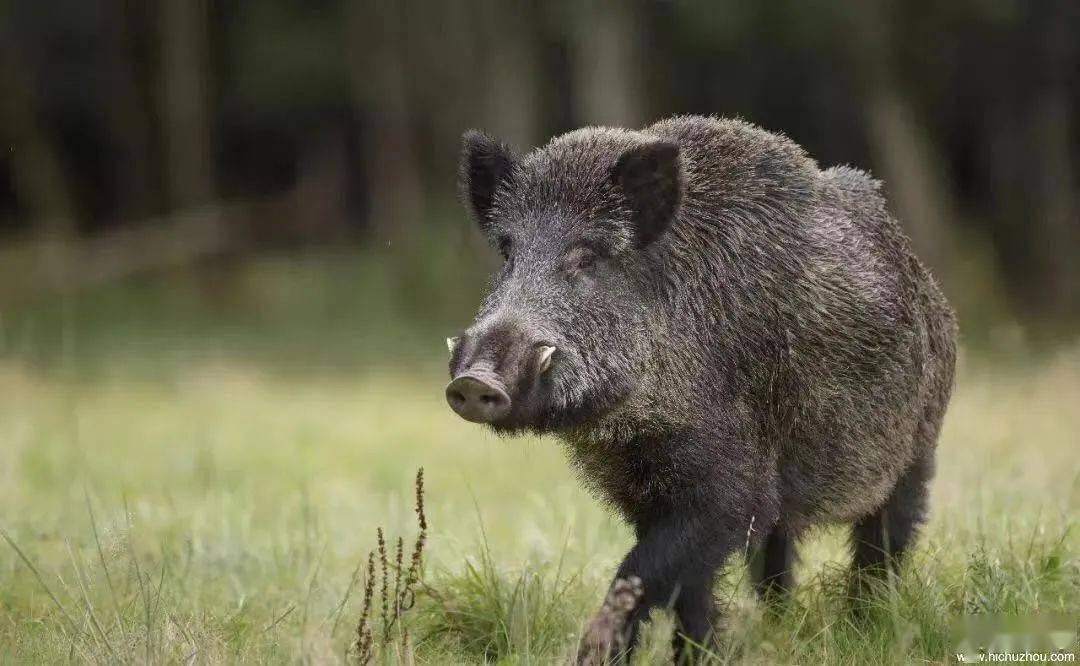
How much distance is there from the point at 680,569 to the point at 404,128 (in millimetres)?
17561

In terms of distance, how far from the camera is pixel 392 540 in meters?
5.45

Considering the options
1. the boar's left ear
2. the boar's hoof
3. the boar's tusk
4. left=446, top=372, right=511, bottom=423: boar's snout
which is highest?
the boar's left ear

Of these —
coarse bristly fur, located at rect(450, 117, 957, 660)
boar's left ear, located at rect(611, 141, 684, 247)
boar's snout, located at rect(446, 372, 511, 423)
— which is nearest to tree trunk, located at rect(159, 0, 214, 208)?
coarse bristly fur, located at rect(450, 117, 957, 660)

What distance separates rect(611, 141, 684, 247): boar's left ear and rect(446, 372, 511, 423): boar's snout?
34.2 inches

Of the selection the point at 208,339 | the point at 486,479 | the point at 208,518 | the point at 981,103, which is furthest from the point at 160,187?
the point at 208,518

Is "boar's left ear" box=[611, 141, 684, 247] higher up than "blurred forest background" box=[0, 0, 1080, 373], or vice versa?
"blurred forest background" box=[0, 0, 1080, 373]

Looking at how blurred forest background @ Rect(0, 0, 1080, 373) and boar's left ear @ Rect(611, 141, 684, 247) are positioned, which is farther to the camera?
blurred forest background @ Rect(0, 0, 1080, 373)

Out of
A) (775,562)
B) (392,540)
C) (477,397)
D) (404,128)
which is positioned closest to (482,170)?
(477,397)

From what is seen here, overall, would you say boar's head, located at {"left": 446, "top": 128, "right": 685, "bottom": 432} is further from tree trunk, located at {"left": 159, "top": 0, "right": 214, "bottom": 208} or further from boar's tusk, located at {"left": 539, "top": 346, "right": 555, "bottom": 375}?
tree trunk, located at {"left": 159, "top": 0, "right": 214, "bottom": 208}

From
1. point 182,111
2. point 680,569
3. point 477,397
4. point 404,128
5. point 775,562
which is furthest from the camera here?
point 404,128

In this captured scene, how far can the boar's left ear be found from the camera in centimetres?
405

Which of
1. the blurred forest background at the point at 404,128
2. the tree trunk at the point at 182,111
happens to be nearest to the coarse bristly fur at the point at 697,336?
the blurred forest background at the point at 404,128

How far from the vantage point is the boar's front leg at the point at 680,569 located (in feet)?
12.6

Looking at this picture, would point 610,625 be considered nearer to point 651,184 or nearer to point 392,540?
point 651,184
